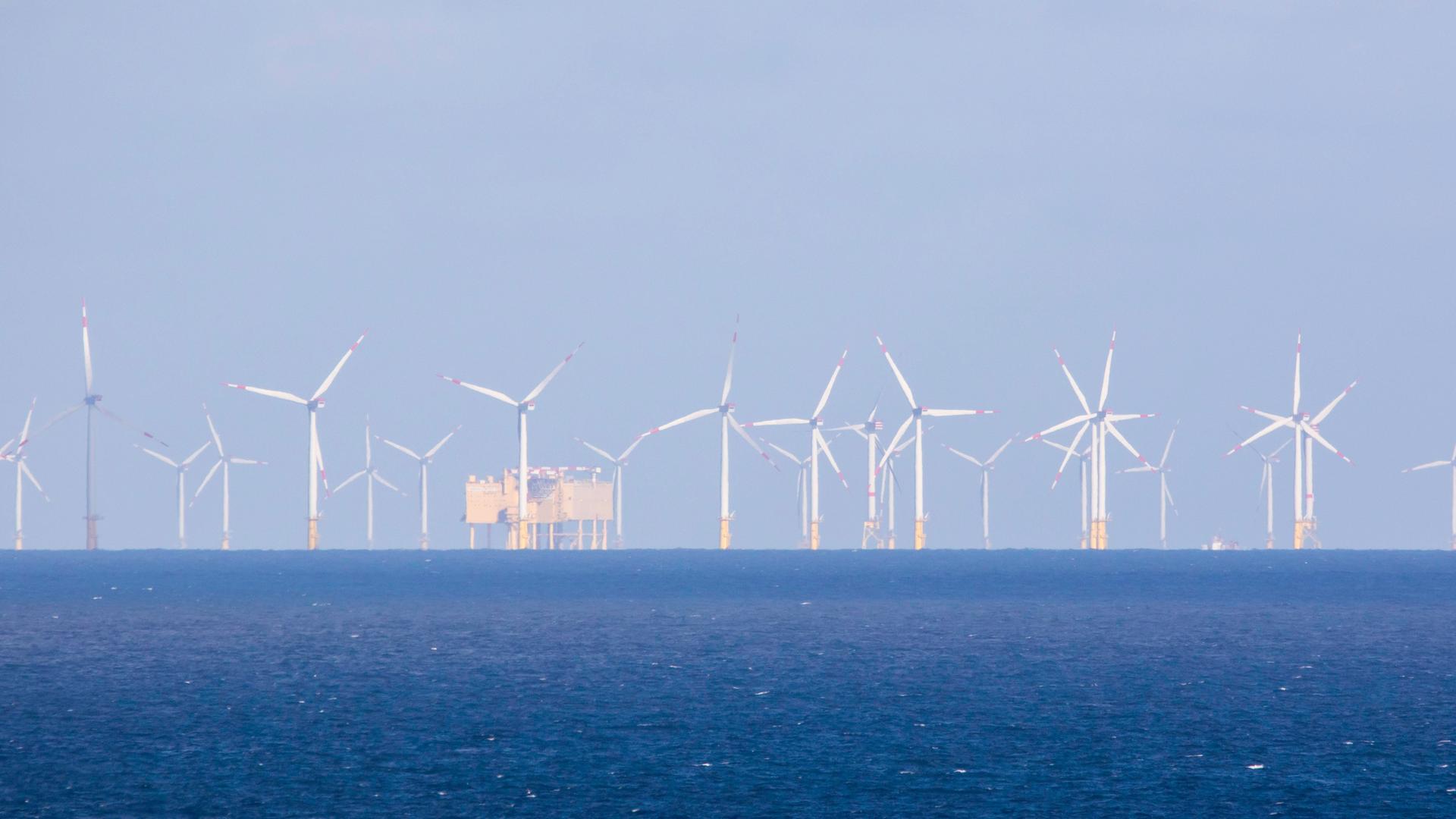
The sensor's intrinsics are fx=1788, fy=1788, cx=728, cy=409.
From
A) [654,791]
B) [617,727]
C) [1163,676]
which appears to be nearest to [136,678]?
[617,727]

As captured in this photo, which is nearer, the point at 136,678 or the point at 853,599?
the point at 136,678

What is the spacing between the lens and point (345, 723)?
78.5 meters

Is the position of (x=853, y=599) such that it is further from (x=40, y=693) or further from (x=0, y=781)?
(x=0, y=781)

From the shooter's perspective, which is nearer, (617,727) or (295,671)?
(617,727)

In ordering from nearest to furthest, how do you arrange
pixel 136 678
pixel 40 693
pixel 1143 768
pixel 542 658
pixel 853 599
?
pixel 1143 768
pixel 40 693
pixel 136 678
pixel 542 658
pixel 853 599

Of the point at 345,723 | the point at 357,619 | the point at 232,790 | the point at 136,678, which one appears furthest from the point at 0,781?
the point at 357,619

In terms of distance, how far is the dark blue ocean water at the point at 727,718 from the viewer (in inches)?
2400

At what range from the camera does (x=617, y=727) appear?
77.2 meters

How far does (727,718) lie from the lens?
7988 cm

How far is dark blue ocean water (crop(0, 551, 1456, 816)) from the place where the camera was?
200 ft

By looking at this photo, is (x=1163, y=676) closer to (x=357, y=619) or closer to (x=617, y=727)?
(x=617, y=727)

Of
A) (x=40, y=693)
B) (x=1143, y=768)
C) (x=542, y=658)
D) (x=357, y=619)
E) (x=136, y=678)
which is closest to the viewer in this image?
(x=1143, y=768)

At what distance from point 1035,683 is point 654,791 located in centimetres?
3824

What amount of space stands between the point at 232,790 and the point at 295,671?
41.1m
